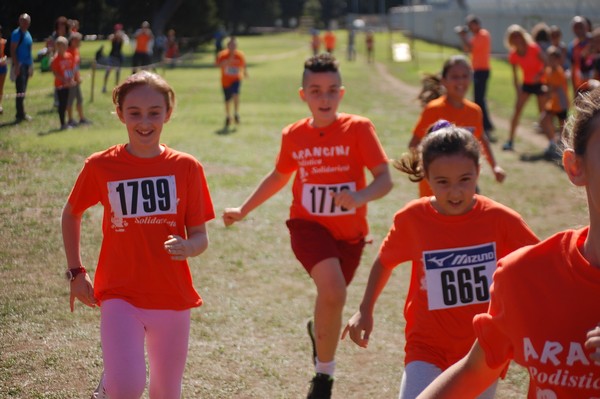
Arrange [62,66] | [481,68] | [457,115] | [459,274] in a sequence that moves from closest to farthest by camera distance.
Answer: [459,274] < [457,115] < [62,66] < [481,68]

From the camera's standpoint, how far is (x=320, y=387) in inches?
215

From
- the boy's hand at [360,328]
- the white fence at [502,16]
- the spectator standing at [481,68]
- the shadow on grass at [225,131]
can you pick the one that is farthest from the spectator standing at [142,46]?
the white fence at [502,16]

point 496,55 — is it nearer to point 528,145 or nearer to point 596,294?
point 528,145

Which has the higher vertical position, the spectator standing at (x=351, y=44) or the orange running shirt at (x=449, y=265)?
the orange running shirt at (x=449, y=265)

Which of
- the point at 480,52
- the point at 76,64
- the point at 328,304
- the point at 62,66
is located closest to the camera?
the point at 328,304

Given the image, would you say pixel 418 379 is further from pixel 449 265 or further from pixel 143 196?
pixel 143 196

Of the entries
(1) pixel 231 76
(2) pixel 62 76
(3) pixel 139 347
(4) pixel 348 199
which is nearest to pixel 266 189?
(4) pixel 348 199

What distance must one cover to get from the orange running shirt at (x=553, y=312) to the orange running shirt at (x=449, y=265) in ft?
5.29

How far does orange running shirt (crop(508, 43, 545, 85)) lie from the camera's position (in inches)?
656

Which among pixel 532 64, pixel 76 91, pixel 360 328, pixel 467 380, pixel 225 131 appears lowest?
pixel 225 131

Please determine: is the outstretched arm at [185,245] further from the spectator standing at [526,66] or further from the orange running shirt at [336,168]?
the spectator standing at [526,66]

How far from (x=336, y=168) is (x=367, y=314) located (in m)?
1.88

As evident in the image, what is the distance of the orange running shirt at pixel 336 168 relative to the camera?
18.3ft

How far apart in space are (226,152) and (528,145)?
6303 millimetres
